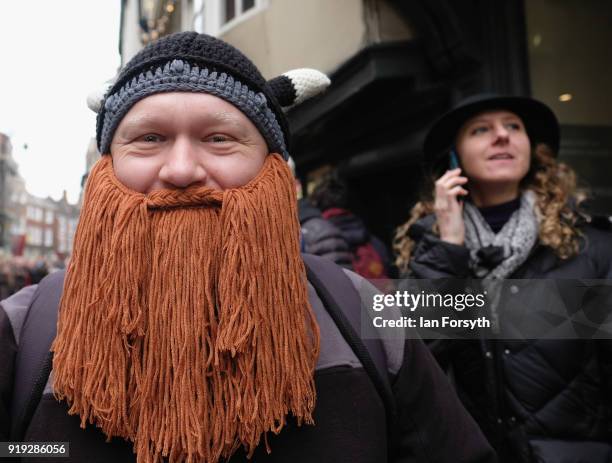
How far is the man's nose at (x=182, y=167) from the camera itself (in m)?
1.02

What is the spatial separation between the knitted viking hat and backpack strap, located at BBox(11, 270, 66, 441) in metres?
0.37

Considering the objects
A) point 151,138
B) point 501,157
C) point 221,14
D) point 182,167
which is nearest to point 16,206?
point 221,14

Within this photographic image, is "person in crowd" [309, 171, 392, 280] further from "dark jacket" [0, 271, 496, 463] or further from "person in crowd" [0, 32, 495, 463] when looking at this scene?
"person in crowd" [0, 32, 495, 463]

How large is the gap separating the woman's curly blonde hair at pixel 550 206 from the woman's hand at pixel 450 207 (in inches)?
2.9

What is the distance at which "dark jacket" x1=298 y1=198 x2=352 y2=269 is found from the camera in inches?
113

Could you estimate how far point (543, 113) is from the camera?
212cm

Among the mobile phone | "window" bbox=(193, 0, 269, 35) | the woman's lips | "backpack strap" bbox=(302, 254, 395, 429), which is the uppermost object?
"window" bbox=(193, 0, 269, 35)

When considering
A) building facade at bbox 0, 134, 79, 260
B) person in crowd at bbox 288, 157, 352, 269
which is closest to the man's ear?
person in crowd at bbox 288, 157, 352, 269

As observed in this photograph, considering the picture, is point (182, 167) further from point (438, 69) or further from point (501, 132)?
point (438, 69)

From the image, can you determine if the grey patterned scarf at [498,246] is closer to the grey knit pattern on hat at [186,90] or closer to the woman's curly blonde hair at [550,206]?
the woman's curly blonde hair at [550,206]

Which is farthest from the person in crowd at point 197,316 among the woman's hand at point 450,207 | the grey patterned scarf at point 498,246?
the woman's hand at point 450,207

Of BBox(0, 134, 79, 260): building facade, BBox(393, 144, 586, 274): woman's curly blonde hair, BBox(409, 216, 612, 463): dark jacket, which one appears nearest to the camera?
BBox(409, 216, 612, 463): dark jacket

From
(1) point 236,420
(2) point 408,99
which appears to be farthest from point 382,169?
(1) point 236,420

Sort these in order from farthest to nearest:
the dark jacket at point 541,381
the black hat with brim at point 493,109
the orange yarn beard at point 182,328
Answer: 1. the black hat with brim at point 493,109
2. the dark jacket at point 541,381
3. the orange yarn beard at point 182,328
